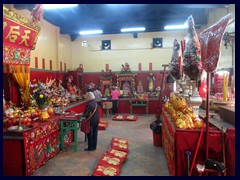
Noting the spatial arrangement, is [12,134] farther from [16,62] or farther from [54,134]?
[16,62]

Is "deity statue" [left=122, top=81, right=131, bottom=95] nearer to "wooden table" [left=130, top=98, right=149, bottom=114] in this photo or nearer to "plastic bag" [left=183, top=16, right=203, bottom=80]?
"wooden table" [left=130, top=98, right=149, bottom=114]

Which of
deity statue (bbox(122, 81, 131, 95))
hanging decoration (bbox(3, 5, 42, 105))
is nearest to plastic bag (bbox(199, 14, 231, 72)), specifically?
hanging decoration (bbox(3, 5, 42, 105))

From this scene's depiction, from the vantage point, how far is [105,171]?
10.1 feet

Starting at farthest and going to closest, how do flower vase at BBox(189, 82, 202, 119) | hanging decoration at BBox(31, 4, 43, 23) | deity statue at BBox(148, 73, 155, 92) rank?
deity statue at BBox(148, 73, 155, 92) < hanging decoration at BBox(31, 4, 43, 23) < flower vase at BBox(189, 82, 202, 119)

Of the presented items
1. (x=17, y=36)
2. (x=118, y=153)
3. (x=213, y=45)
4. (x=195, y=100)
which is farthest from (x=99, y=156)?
(x=213, y=45)

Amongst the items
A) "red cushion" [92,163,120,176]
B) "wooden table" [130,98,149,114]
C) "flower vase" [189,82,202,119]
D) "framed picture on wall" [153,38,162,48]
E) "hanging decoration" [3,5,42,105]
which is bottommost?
→ "red cushion" [92,163,120,176]

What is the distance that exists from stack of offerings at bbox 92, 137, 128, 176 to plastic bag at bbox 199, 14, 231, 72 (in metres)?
2.12

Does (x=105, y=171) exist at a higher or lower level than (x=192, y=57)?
lower

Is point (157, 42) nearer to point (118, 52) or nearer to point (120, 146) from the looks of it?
point (118, 52)

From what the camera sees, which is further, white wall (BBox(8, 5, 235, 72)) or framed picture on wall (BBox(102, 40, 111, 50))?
framed picture on wall (BBox(102, 40, 111, 50))

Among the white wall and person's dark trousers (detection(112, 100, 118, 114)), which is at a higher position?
the white wall

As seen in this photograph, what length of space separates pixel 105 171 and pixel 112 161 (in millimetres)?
336

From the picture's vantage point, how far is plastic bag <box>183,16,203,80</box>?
8.67 ft

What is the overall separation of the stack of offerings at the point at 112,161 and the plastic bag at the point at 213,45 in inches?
83.3
